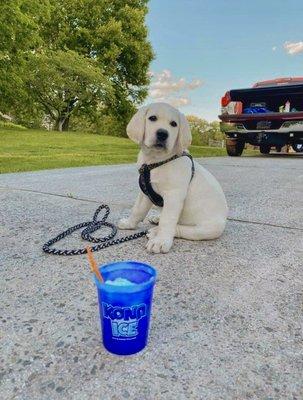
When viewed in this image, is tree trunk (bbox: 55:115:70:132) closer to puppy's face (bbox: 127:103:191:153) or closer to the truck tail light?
the truck tail light

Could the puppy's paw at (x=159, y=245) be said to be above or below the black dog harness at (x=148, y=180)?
below

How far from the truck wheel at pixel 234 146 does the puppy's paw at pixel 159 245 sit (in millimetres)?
8308

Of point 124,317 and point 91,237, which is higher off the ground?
point 124,317

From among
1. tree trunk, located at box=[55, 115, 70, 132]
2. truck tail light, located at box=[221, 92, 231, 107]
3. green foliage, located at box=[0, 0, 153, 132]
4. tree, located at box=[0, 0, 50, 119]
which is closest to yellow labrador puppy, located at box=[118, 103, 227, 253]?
truck tail light, located at box=[221, 92, 231, 107]

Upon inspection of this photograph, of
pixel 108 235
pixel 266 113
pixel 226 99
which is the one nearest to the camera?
pixel 108 235

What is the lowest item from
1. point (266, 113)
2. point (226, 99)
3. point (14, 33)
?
point (266, 113)

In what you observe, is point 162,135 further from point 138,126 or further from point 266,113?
point 266,113

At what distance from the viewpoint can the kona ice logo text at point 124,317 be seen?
1265 millimetres

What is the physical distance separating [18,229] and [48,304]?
4.03ft

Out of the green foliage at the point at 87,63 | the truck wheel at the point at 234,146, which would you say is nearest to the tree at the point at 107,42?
the green foliage at the point at 87,63

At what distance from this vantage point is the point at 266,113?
912 centimetres

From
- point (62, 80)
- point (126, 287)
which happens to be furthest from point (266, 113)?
point (62, 80)

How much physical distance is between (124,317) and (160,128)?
127 centimetres

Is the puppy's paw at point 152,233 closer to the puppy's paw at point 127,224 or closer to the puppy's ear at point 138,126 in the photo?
the puppy's paw at point 127,224
